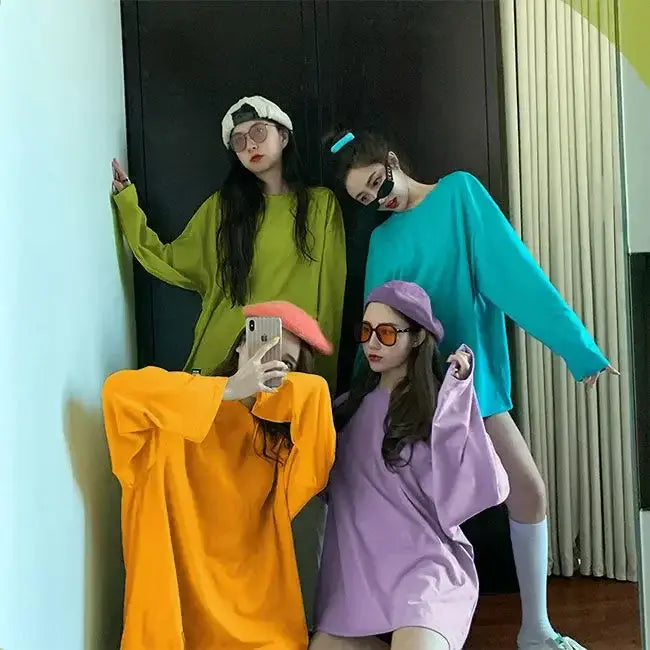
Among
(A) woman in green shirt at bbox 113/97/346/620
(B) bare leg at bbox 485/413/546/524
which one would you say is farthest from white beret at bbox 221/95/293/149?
(B) bare leg at bbox 485/413/546/524

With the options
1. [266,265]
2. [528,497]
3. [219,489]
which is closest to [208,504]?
[219,489]

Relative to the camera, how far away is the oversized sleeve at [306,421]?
4.34ft

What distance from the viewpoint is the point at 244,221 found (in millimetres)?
1643

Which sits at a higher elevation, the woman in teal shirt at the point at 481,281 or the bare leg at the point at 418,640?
the woman in teal shirt at the point at 481,281

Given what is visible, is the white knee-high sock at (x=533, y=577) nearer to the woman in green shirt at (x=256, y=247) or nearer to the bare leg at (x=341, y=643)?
the bare leg at (x=341, y=643)

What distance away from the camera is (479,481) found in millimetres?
1342

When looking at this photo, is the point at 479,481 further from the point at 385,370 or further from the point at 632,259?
the point at 632,259

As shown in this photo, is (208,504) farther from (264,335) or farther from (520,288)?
(520,288)

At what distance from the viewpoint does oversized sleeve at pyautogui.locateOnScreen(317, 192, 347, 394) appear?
164cm

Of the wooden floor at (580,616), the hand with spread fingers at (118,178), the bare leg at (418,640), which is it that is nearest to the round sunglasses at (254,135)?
the hand with spread fingers at (118,178)

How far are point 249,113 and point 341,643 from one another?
1.05 meters

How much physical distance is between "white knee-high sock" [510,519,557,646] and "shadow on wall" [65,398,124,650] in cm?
82

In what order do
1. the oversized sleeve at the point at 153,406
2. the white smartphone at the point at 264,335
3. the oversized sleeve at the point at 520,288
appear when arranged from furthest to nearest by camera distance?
the oversized sleeve at the point at 520,288
the white smartphone at the point at 264,335
the oversized sleeve at the point at 153,406

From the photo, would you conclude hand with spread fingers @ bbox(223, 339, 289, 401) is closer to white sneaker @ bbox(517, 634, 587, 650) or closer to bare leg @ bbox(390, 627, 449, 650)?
bare leg @ bbox(390, 627, 449, 650)
